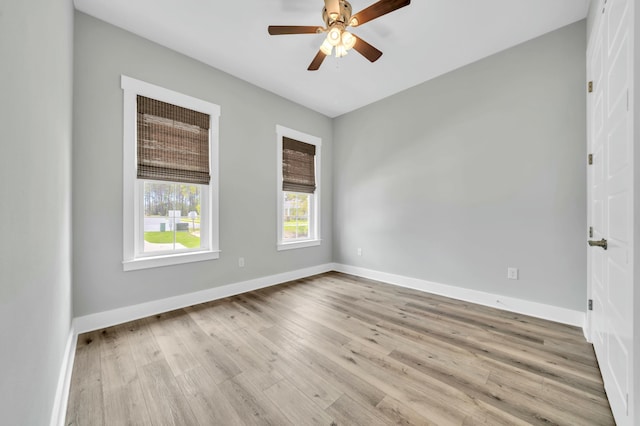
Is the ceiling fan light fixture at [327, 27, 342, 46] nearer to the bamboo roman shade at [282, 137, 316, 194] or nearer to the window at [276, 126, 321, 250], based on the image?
the window at [276, 126, 321, 250]

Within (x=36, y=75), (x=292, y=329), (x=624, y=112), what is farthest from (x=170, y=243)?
(x=624, y=112)

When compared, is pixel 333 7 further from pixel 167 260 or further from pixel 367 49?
pixel 167 260

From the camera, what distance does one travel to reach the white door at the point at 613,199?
3.71ft

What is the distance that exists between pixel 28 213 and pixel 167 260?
198 cm

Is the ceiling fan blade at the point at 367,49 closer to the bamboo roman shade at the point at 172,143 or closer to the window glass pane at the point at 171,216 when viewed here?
the bamboo roman shade at the point at 172,143

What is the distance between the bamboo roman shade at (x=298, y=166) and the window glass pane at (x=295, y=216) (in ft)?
0.45

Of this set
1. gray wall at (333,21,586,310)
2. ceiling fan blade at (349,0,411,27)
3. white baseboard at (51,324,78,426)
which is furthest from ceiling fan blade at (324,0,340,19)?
white baseboard at (51,324,78,426)

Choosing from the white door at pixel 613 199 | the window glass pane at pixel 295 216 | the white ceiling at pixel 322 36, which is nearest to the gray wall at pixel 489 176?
the white ceiling at pixel 322 36

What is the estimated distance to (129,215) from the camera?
97.5 inches

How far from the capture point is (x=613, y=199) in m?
1.41

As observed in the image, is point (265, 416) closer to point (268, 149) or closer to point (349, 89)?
point (268, 149)

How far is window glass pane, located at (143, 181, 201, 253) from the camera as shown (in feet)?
8.78

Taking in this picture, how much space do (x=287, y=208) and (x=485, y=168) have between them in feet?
9.11

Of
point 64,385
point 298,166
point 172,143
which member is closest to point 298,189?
point 298,166
